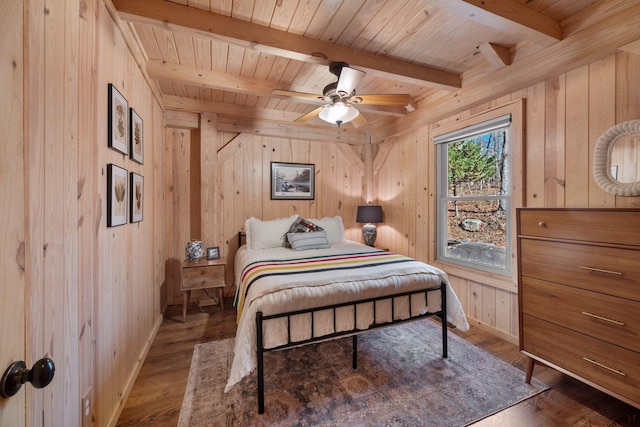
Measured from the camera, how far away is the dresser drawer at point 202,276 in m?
2.89

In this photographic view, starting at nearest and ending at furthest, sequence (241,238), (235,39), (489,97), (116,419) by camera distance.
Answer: (116,419), (235,39), (489,97), (241,238)

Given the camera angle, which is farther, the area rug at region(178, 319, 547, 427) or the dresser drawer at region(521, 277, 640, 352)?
the area rug at region(178, 319, 547, 427)

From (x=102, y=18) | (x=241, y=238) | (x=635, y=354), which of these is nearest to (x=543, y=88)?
(x=635, y=354)

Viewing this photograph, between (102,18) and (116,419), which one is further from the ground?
(102,18)

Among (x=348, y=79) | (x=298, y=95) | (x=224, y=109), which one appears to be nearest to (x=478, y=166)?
(x=348, y=79)

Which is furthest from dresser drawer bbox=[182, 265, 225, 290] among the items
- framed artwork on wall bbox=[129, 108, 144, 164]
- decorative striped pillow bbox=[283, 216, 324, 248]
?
framed artwork on wall bbox=[129, 108, 144, 164]

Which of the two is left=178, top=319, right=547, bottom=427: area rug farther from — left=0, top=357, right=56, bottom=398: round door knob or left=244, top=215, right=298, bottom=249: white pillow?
left=0, top=357, right=56, bottom=398: round door knob

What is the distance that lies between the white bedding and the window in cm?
90

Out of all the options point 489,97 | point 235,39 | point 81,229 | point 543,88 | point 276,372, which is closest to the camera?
point 81,229

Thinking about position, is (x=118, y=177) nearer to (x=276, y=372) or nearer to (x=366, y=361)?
(x=276, y=372)

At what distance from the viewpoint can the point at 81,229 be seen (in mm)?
1227

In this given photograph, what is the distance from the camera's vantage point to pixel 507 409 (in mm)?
1657

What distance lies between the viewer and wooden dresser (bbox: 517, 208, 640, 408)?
1413 millimetres

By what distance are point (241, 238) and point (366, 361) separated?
2272 mm
